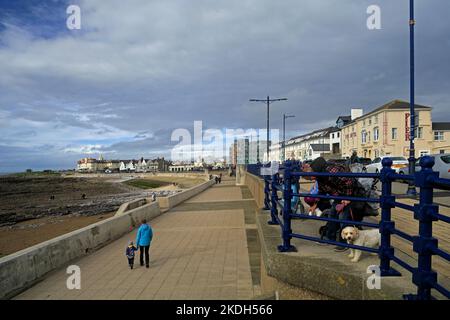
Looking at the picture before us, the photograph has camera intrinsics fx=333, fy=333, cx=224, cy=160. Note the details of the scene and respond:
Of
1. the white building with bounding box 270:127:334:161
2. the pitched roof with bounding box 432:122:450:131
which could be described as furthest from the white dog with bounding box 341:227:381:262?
the white building with bounding box 270:127:334:161

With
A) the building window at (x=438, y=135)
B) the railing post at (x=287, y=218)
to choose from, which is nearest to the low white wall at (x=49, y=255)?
the railing post at (x=287, y=218)

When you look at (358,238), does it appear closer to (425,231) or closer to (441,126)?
(425,231)

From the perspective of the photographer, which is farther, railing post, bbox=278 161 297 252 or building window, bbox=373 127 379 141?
building window, bbox=373 127 379 141

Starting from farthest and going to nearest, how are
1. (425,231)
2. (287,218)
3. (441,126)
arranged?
(441,126)
(287,218)
(425,231)

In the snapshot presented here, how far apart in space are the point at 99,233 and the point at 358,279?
8.81 metres

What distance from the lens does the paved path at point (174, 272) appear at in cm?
595

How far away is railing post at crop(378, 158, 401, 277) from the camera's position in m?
2.86

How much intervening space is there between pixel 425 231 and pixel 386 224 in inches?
23.6

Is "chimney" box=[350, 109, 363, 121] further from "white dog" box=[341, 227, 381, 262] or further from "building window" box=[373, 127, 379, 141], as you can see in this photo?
"white dog" box=[341, 227, 381, 262]

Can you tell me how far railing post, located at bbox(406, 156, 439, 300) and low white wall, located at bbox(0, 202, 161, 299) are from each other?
21.2 ft

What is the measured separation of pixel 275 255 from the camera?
352 cm

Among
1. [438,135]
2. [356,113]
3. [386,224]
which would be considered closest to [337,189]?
[386,224]

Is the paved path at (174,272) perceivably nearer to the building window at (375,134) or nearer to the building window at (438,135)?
the building window at (375,134)

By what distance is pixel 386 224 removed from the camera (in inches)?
115
